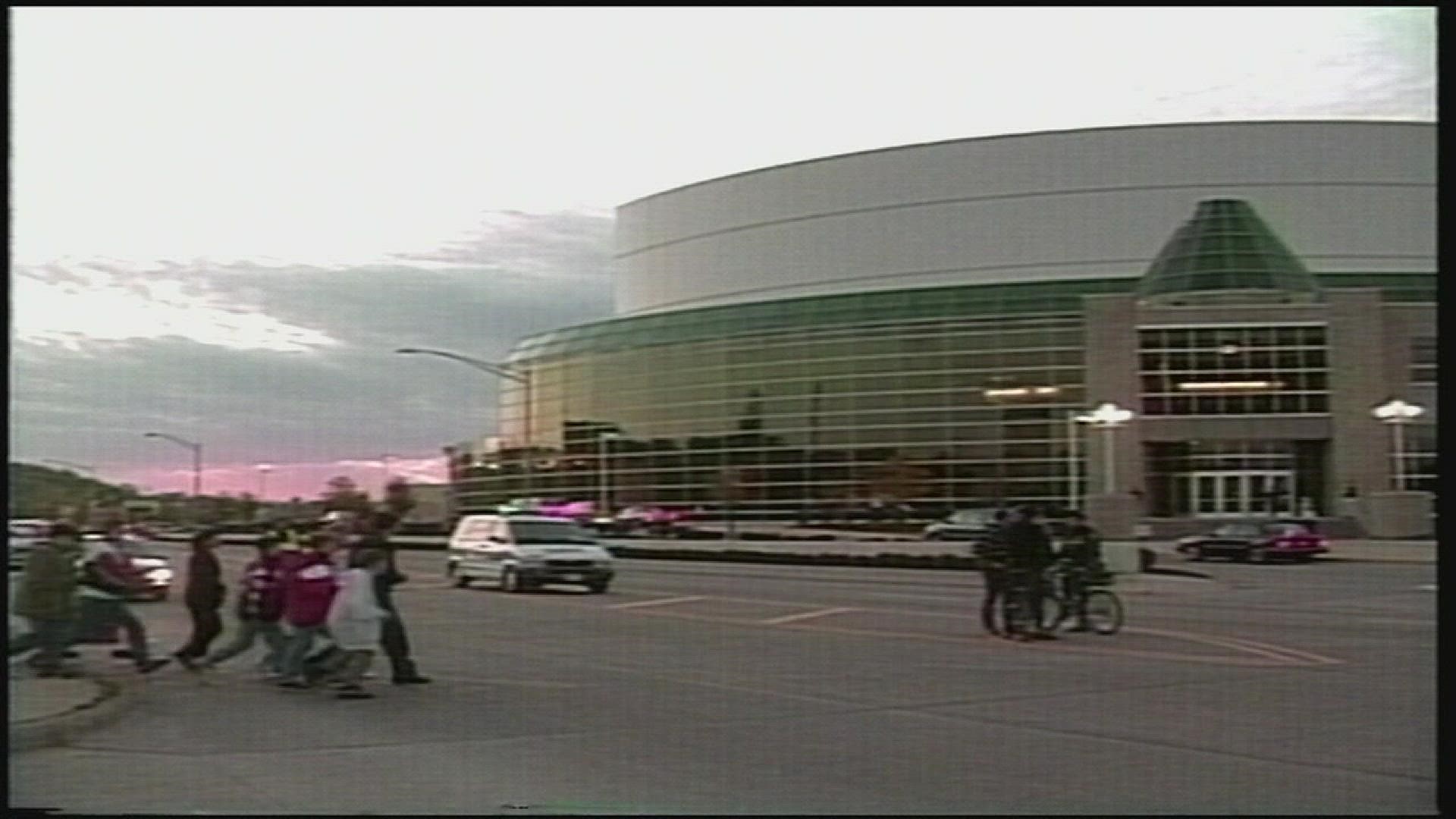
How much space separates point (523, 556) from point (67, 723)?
16594 millimetres

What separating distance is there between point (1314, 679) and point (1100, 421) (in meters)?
44.9

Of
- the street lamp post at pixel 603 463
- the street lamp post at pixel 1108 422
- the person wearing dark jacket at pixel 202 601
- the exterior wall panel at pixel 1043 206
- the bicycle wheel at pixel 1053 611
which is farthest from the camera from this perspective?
the exterior wall panel at pixel 1043 206

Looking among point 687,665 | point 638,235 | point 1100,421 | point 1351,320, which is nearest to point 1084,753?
point 687,665

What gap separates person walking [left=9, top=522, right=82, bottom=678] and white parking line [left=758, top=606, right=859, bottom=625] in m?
8.92

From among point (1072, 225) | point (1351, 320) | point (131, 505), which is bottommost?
point (131, 505)

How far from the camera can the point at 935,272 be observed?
7600 centimetres

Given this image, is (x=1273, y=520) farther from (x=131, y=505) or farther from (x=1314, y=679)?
(x=131, y=505)

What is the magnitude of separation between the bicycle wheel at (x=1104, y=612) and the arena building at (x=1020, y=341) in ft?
87.4

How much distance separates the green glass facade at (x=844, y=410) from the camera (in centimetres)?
6156

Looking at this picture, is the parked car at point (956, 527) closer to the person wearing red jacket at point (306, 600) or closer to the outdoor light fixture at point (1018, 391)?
the outdoor light fixture at point (1018, 391)

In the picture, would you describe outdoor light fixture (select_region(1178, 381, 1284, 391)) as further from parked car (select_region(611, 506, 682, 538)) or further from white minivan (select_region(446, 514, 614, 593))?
white minivan (select_region(446, 514, 614, 593))

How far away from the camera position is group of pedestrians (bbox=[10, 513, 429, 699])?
43.6 ft

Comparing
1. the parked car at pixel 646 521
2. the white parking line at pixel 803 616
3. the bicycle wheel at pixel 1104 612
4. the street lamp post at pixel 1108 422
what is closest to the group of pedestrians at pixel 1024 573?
the bicycle wheel at pixel 1104 612

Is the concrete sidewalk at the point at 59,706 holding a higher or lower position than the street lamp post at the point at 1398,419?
lower
